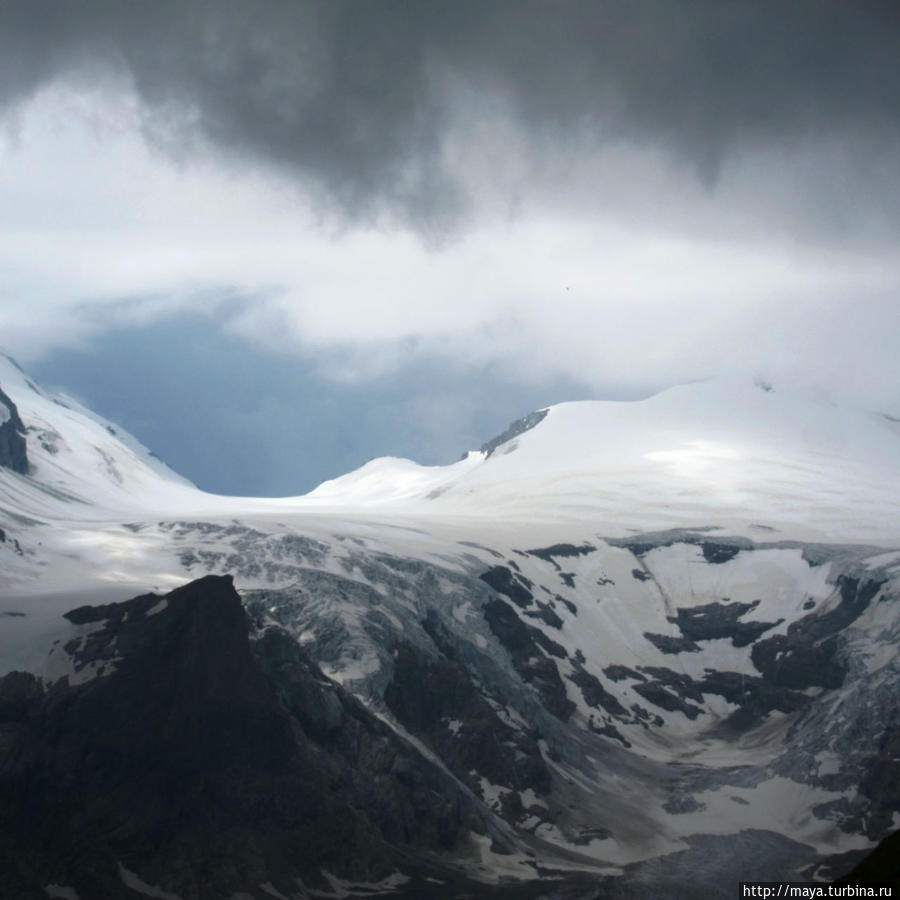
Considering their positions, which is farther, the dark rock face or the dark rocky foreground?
the dark rock face

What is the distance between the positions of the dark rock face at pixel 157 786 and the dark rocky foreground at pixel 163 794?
0.19 m

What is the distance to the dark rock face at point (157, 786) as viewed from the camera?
16600 centimetres

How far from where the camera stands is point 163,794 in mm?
180000

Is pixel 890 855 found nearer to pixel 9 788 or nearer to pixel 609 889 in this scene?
pixel 609 889

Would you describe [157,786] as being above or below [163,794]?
above

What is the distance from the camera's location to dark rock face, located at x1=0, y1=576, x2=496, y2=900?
166000 mm

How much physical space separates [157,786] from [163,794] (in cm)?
147

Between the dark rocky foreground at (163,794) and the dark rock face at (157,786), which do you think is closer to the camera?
the dark rocky foreground at (163,794)

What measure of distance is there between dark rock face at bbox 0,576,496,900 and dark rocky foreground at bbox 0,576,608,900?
193 mm

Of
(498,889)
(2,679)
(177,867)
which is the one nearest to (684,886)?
(498,889)

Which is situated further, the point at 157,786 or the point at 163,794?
the point at 157,786

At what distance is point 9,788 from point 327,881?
155 feet

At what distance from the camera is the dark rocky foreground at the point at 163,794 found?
166m

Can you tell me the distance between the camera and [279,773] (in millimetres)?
193875
